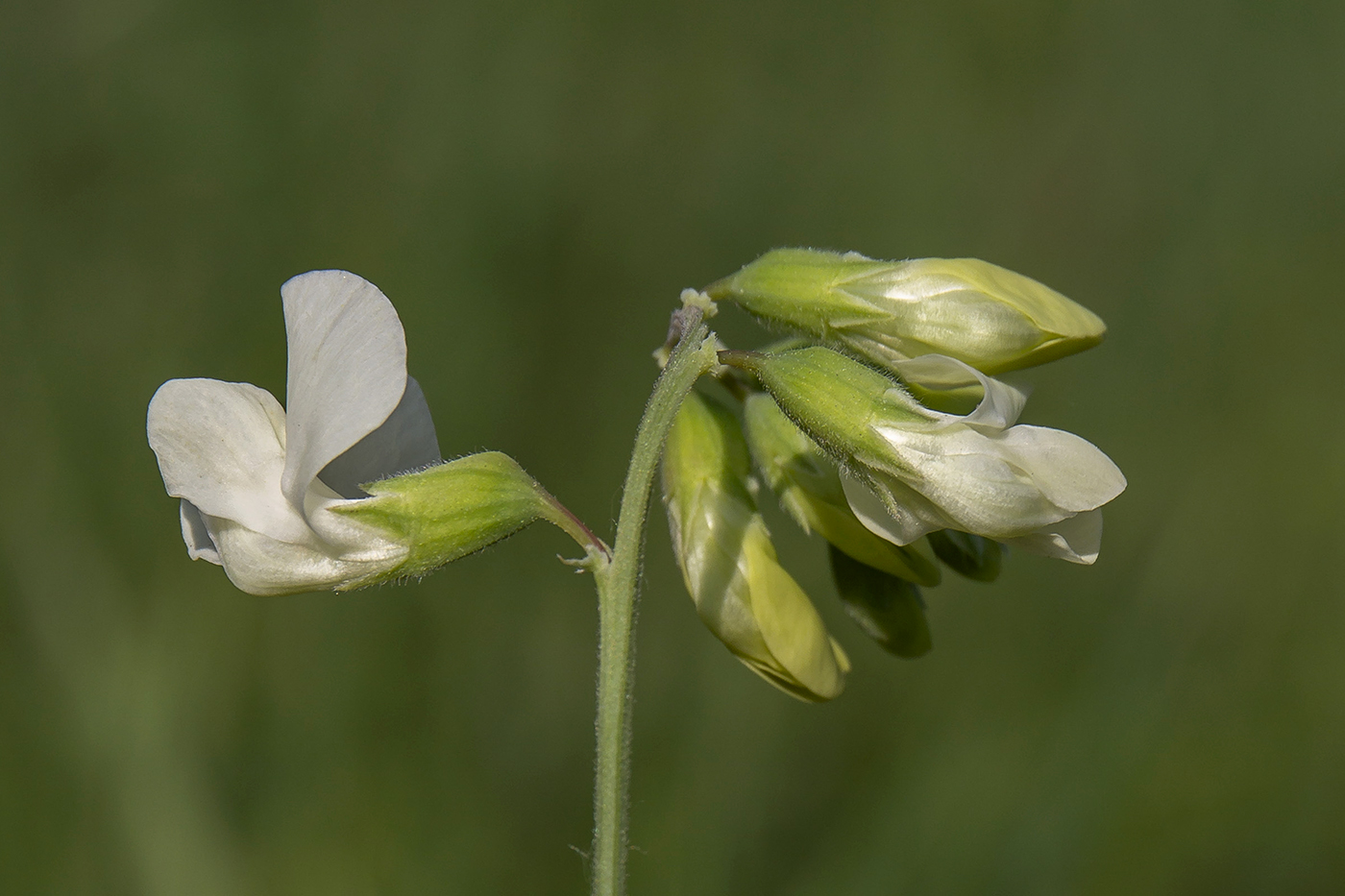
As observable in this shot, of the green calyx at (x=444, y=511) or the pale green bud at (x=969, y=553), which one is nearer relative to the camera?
the green calyx at (x=444, y=511)

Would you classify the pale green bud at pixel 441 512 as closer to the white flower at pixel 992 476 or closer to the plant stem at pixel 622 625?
the plant stem at pixel 622 625

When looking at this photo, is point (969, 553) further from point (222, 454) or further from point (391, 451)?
point (222, 454)

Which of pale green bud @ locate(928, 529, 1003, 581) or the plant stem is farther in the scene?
pale green bud @ locate(928, 529, 1003, 581)

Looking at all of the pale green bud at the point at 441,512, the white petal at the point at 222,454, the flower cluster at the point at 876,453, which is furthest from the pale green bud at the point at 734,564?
the white petal at the point at 222,454

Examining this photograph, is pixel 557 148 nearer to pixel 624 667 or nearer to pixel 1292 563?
pixel 1292 563

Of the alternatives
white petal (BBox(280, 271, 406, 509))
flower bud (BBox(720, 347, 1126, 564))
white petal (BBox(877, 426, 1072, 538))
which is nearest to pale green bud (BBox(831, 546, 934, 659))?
flower bud (BBox(720, 347, 1126, 564))

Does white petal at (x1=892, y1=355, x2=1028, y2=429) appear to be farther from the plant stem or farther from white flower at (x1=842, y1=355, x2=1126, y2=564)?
the plant stem

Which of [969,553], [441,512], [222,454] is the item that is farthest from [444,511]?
[969,553]
